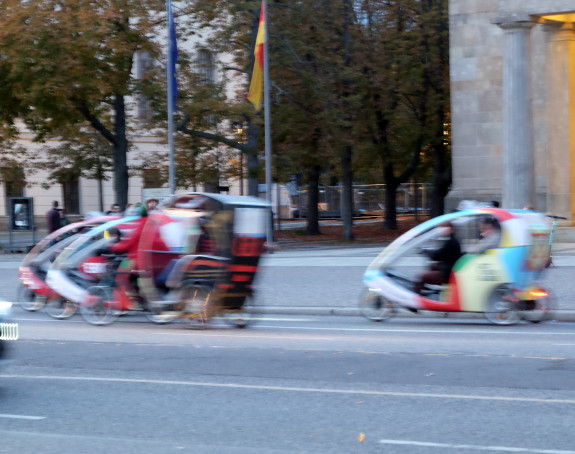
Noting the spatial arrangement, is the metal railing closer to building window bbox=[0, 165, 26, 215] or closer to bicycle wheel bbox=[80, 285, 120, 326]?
building window bbox=[0, 165, 26, 215]

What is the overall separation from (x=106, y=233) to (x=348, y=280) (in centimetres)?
623

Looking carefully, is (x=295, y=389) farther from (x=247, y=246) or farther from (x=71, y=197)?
(x=71, y=197)

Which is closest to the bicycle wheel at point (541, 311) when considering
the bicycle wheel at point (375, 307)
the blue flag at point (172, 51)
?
the bicycle wheel at point (375, 307)

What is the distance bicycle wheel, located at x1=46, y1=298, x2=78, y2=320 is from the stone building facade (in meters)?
15.8

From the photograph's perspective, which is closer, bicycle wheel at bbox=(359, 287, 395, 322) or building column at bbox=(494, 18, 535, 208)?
bicycle wheel at bbox=(359, 287, 395, 322)

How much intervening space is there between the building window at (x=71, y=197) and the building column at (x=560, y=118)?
27.8 metres

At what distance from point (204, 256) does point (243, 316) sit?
46.6 inches

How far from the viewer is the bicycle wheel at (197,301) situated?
1298cm

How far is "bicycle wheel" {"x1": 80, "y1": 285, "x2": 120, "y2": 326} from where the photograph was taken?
13.9 m

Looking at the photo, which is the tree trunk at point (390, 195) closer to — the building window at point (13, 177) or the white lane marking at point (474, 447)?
the building window at point (13, 177)

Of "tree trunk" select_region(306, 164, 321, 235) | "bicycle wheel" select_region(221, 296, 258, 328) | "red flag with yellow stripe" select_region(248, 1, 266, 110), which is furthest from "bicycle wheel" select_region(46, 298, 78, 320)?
"tree trunk" select_region(306, 164, 321, 235)

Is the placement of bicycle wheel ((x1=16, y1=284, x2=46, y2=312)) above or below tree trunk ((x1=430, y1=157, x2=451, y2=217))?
below

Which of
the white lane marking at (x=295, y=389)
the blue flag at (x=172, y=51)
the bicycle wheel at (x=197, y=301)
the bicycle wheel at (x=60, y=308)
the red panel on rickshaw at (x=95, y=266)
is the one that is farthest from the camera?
the blue flag at (x=172, y=51)

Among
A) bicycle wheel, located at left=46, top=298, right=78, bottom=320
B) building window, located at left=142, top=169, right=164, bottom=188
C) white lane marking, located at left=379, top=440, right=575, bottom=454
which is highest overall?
building window, located at left=142, top=169, right=164, bottom=188
